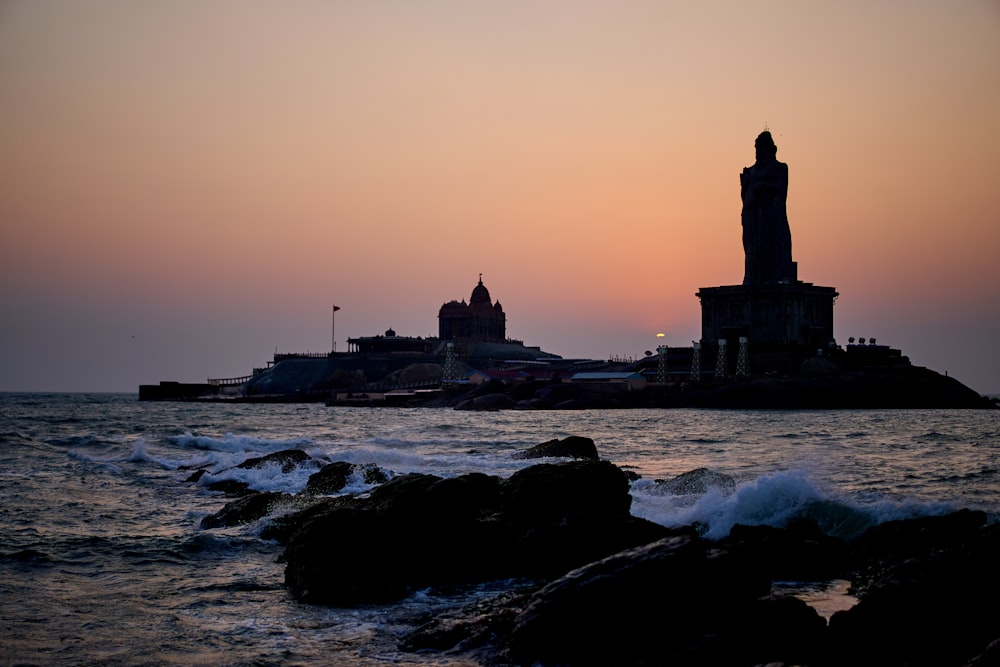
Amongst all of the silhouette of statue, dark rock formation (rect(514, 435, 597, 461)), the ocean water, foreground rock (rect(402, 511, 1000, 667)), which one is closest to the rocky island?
the silhouette of statue

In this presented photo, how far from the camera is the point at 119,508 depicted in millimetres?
28125

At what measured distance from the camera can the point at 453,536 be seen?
18.8m

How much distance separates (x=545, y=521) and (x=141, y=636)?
297 inches

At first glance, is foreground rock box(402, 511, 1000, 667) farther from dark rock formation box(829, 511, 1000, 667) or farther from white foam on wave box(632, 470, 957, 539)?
white foam on wave box(632, 470, 957, 539)

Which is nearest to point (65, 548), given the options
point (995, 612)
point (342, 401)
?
point (995, 612)

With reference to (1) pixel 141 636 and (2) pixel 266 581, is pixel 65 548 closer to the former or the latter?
(2) pixel 266 581

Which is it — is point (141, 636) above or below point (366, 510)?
below

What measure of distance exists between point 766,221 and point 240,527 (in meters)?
139

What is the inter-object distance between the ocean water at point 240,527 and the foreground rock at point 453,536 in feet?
2.39

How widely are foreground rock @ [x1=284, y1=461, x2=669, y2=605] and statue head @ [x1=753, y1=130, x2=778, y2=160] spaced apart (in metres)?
144

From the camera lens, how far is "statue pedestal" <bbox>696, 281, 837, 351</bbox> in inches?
5802

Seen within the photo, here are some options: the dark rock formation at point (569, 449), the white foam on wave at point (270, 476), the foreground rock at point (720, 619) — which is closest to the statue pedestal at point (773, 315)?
the dark rock formation at point (569, 449)

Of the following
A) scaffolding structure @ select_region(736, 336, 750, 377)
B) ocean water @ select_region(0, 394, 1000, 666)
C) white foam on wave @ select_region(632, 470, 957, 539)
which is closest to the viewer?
ocean water @ select_region(0, 394, 1000, 666)

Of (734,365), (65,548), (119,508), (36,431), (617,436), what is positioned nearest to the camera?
(65,548)
